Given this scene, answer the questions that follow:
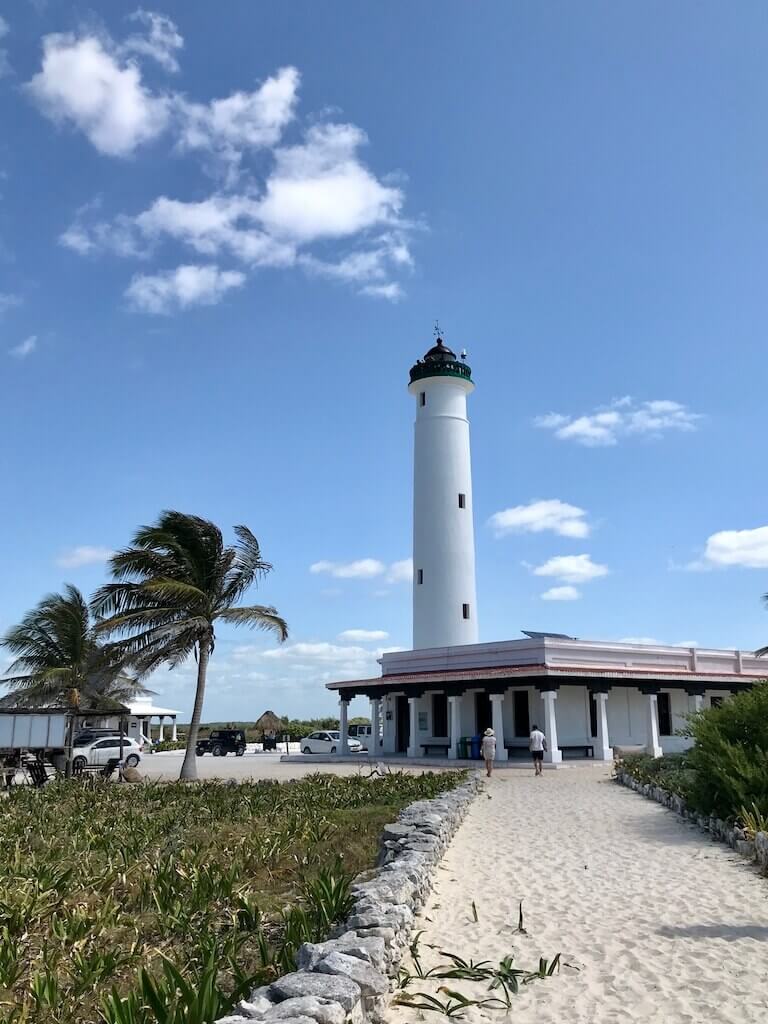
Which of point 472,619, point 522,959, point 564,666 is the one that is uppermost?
point 472,619

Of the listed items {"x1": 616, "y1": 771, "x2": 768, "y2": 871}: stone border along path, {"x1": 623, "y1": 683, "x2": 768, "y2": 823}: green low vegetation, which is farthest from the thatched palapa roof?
{"x1": 623, "y1": 683, "x2": 768, "y2": 823}: green low vegetation

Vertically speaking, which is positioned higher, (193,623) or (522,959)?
(193,623)

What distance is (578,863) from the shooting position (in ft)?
34.6

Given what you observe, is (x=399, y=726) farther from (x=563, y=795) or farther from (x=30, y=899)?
(x=30, y=899)

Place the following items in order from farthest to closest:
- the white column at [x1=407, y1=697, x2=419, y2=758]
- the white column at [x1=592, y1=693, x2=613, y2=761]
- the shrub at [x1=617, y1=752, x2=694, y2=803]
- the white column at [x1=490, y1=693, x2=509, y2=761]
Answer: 1. the white column at [x1=407, y1=697, x2=419, y2=758]
2. the white column at [x1=592, y1=693, x2=613, y2=761]
3. the white column at [x1=490, y1=693, x2=509, y2=761]
4. the shrub at [x1=617, y1=752, x2=694, y2=803]

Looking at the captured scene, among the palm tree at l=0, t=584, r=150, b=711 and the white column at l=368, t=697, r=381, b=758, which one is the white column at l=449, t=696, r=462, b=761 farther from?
the palm tree at l=0, t=584, r=150, b=711

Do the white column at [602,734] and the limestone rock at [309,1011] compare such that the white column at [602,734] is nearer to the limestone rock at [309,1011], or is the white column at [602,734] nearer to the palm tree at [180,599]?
the palm tree at [180,599]

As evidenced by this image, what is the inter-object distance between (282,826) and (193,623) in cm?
1194

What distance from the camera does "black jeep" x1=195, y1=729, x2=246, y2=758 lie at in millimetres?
41812

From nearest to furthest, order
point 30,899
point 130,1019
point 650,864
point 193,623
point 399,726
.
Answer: point 130,1019
point 30,899
point 650,864
point 193,623
point 399,726

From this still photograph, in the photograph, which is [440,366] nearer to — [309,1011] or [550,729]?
[550,729]

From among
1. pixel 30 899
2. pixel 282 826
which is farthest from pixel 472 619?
pixel 30 899

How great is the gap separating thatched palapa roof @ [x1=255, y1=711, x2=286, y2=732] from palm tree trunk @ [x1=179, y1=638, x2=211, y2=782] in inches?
1236

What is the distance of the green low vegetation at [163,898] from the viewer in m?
5.54
